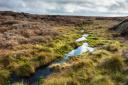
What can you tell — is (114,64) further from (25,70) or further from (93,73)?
(25,70)

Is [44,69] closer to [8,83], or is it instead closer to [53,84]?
[8,83]

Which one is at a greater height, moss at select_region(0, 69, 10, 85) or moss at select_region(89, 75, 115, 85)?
moss at select_region(89, 75, 115, 85)

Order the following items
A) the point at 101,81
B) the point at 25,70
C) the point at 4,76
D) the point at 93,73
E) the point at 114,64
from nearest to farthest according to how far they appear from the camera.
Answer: the point at 101,81 < the point at 93,73 < the point at 4,76 < the point at 114,64 < the point at 25,70

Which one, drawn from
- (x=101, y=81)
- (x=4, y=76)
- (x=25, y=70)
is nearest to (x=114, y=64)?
(x=101, y=81)

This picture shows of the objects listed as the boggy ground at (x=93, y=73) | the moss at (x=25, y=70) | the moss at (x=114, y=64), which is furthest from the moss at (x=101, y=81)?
the moss at (x=25, y=70)

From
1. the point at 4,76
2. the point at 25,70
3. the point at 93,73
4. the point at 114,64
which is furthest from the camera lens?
the point at 25,70

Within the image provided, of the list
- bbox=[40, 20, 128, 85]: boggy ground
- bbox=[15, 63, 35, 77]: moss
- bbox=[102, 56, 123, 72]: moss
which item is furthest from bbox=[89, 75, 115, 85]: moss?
bbox=[15, 63, 35, 77]: moss

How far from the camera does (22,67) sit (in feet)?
69.9

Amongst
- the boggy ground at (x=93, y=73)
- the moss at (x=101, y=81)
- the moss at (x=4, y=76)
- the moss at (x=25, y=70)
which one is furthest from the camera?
the moss at (x=25, y=70)

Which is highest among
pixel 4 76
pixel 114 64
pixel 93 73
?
pixel 114 64

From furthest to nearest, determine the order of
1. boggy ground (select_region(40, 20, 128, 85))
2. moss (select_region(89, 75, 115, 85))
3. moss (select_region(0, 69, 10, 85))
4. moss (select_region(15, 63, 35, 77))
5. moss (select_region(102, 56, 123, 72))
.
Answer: moss (select_region(15, 63, 35, 77)) < moss (select_region(102, 56, 123, 72)) < moss (select_region(0, 69, 10, 85)) < boggy ground (select_region(40, 20, 128, 85)) < moss (select_region(89, 75, 115, 85))

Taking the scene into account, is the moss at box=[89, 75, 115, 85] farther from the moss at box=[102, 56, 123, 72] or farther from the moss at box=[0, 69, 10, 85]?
the moss at box=[0, 69, 10, 85]

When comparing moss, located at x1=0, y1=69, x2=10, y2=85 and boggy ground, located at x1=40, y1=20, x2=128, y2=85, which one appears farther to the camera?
moss, located at x1=0, y1=69, x2=10, y2=85

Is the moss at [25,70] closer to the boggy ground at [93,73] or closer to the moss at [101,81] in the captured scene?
the boggy ground at [93,73]
